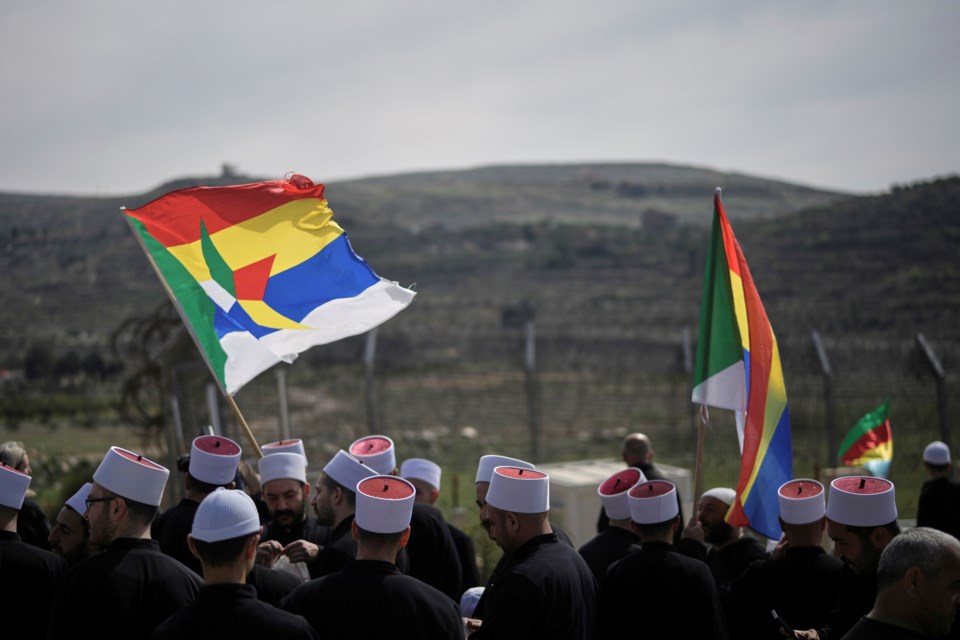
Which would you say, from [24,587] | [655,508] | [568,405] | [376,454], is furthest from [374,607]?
[568,405]

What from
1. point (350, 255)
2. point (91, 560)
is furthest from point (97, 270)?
point (91, 560)

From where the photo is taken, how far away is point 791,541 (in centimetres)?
503

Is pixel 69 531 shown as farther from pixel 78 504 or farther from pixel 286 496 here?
pixel 286 496

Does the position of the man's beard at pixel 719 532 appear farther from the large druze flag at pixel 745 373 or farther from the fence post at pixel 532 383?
the fence post at pixel 532 383

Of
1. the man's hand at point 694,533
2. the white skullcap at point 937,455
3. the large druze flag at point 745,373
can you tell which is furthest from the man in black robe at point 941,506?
the man's hand at point 694,533

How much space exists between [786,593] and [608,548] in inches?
37.1

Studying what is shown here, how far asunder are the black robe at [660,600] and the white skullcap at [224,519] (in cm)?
184

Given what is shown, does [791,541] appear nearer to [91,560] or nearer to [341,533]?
[341,533]

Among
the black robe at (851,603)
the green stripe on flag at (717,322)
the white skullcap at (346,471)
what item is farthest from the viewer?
the green stripe on flag at (717,322)

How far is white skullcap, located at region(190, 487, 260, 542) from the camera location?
11.4 ft

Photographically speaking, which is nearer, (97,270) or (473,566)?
(473,566)

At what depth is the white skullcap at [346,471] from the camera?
16.9 feet

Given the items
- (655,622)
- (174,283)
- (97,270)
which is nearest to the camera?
(655,622)

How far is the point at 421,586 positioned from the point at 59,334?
25.6m
